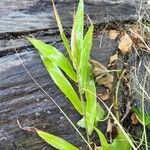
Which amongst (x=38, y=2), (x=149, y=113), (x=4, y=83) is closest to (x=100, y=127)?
(x=149, y=113)

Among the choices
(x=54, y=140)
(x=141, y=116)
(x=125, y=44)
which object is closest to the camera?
(x=54, y=140)

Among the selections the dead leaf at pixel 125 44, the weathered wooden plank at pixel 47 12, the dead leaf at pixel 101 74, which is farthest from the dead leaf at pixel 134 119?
the weathered wooden plank at pixel 47 12

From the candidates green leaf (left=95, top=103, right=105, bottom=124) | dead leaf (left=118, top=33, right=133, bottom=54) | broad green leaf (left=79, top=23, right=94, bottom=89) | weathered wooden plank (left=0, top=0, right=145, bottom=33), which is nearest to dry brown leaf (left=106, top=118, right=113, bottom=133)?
green leaf (left=95, top=103, right=105, bottom=124)

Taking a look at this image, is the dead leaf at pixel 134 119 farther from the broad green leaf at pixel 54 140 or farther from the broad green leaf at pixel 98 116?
the broad green leaf at pixel 54 140

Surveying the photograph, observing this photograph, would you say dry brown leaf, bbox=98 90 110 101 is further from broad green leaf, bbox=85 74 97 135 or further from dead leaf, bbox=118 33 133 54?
dead leaf, bbox=118 33 133 54

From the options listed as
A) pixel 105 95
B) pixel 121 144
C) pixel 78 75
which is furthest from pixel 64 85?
pixel 121 144

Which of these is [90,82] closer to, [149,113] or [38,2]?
[149,113]

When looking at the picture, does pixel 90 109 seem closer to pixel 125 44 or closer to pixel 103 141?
pixel 103 141
